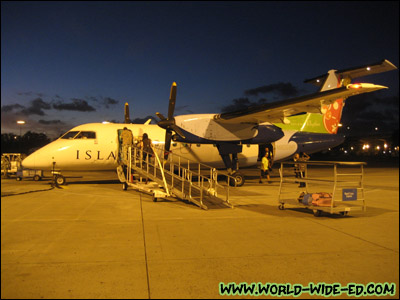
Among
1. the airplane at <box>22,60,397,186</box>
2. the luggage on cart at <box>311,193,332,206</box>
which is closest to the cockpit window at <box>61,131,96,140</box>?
the airplane at <box>22,60,397,186</box>

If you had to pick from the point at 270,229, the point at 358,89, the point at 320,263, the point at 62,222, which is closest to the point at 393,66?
the point at 358,89

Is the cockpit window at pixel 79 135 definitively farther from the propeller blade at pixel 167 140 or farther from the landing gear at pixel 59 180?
the propeller blade at pixel 167 140

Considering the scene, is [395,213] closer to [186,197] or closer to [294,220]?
[294,220]

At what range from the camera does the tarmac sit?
3898 millimetres

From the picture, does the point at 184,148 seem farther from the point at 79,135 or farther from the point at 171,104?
the point at 79,135

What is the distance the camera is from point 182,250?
17.3ft

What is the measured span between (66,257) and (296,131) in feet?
53.4

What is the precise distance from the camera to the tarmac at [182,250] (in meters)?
3.90

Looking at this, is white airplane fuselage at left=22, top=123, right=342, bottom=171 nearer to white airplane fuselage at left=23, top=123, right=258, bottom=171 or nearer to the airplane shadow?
white airplane fuselage at left=23, top=123, right=258, bottom=171

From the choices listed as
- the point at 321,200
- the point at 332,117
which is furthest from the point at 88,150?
the point at 332,117

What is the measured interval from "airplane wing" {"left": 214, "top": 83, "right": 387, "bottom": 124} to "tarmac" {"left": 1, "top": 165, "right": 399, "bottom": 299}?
396cm

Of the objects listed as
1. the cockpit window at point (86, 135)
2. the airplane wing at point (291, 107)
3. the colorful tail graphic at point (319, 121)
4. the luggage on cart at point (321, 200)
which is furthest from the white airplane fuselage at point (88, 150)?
the luggage on cart at point (321, 200)

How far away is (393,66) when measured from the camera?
37.8 feet

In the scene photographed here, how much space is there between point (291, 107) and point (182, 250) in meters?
9.07
